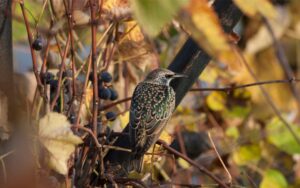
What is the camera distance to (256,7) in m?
1.62

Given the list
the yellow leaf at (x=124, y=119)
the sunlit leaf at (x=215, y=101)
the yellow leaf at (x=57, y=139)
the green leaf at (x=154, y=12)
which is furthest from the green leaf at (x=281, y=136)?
the green leaf at (x=154, y=12)

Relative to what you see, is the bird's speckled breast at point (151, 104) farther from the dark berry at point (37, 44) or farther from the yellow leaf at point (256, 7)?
the yellow leaf at point (256, 7)

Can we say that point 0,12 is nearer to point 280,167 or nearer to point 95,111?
point 95,111

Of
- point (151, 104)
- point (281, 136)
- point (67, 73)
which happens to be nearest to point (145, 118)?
point (151, 104)

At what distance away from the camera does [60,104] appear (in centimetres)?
269

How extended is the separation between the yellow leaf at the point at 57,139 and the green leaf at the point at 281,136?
9.61 feet

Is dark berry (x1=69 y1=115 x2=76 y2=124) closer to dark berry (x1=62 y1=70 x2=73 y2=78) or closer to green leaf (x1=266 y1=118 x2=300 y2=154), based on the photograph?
dark berry (x1=62 y1=70 x2=73 y2=78)

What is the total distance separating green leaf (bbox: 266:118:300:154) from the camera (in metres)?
4.93

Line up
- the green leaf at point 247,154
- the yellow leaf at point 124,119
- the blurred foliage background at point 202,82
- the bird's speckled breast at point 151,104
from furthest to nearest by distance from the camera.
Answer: the green leaf at point 247,154 < the yellow leaf at point 124,119 < the bird's speckled breast at point 151,104 < the blurred foliage background at point 202,82

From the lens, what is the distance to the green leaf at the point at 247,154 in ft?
16.8

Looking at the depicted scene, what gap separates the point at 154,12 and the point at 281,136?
12.4ft

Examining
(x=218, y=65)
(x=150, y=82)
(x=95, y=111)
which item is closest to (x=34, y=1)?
(x=150, y=82)

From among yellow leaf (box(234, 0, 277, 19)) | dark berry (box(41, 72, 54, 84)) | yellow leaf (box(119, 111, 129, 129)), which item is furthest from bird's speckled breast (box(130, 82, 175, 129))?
yellow leaf (box(234, 0, 277, 19))

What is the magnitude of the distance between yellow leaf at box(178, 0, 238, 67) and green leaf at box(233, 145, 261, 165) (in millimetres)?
3589
